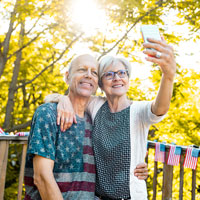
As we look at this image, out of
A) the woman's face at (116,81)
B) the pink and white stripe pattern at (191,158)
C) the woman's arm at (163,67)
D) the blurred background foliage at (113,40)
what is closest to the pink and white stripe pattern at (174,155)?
the pink and white stripe pattern at (191,158)

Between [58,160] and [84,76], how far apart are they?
0.63 metres

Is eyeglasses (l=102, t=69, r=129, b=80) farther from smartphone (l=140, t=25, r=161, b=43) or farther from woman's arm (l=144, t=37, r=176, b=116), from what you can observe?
smartphone (l=140, t=25, r=161, b=43)

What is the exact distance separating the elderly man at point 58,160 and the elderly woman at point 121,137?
0.07 metres

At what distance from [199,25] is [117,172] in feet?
15.2

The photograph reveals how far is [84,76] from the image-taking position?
6.17 feet

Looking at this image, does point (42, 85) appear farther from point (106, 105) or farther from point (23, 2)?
point (106, 105)

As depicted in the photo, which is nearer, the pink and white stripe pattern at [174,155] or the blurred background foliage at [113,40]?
the pink and white stripe pattern at [174,155]

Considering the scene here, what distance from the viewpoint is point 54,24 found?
18.6ft

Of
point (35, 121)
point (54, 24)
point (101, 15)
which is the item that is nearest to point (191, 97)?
point (101, 15)

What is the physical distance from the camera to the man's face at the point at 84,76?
1.87m

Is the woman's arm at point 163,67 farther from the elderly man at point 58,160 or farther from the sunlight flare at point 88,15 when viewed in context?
the sunlight flare at point 88,15

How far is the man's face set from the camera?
6.13 ft

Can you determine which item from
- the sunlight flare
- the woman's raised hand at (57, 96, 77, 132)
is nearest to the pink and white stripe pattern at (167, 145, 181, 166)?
the woman's raised hand at (57, 96, 77, 132)

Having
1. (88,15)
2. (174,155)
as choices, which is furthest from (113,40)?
(174,155)
